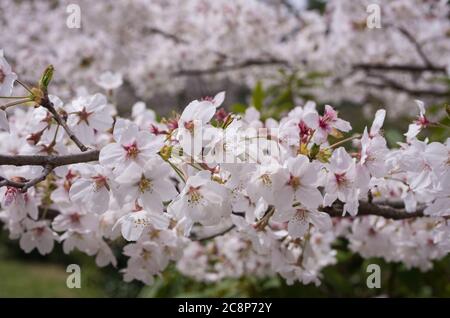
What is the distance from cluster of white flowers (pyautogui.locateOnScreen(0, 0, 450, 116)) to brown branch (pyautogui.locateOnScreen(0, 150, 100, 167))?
2919mm

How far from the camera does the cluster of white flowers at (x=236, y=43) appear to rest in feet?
13.7

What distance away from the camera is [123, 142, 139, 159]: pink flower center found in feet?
3.88

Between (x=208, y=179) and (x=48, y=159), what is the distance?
40 centimetres

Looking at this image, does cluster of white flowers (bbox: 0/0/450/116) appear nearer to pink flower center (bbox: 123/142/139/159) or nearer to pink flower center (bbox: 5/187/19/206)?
pink flower center (bbox: 5/187/19/206)

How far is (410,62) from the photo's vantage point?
184 inches

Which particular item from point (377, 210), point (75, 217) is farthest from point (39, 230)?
point (377, 210)

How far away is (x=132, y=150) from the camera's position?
1.19m

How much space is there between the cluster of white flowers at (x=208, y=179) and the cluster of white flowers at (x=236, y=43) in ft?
8.34

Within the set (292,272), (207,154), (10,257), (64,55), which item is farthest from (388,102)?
(10,257)

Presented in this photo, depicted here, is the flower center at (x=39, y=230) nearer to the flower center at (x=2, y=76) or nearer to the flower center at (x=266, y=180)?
the flower center at (x=2, y=76)

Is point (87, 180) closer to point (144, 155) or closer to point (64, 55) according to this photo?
point (144, 155)

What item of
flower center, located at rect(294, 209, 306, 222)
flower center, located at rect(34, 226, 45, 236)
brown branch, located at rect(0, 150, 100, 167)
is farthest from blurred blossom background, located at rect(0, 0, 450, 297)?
brown branch, located at rect(0, 150, 100, 167)

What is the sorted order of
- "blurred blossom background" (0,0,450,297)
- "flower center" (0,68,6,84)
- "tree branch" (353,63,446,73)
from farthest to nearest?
"blurred blossom background" (0,0,450,297) < "tree branch" (353,63,446,73) < "flower center" (0,68,6,84)

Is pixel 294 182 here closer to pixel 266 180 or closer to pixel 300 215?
pixel 266 180
